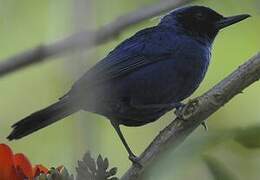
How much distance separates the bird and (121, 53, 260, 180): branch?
1.01 meters

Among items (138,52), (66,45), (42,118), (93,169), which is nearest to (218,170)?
(93,169)

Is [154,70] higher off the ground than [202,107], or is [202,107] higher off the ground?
[202,107]

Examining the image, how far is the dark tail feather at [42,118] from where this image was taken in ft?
9.44

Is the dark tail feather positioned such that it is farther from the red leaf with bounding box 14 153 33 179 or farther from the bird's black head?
the bird's black head

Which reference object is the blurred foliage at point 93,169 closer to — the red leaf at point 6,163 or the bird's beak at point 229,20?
the red leaf at point 6,163

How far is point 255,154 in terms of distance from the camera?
164cm

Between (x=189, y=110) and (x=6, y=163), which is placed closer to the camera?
(x=6, y=163)

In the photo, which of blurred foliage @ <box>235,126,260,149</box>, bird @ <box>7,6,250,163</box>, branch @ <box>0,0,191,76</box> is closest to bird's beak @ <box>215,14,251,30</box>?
bird @ <box>7,6,250,163</box>

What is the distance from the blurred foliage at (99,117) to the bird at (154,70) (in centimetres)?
10

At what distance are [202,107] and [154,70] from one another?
1.69 m

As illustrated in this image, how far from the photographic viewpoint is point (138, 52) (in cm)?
399

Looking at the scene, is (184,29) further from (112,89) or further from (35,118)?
(35,118)

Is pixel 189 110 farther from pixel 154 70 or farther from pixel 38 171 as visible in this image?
pixel 154 70

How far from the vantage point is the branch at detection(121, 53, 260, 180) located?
212cm
